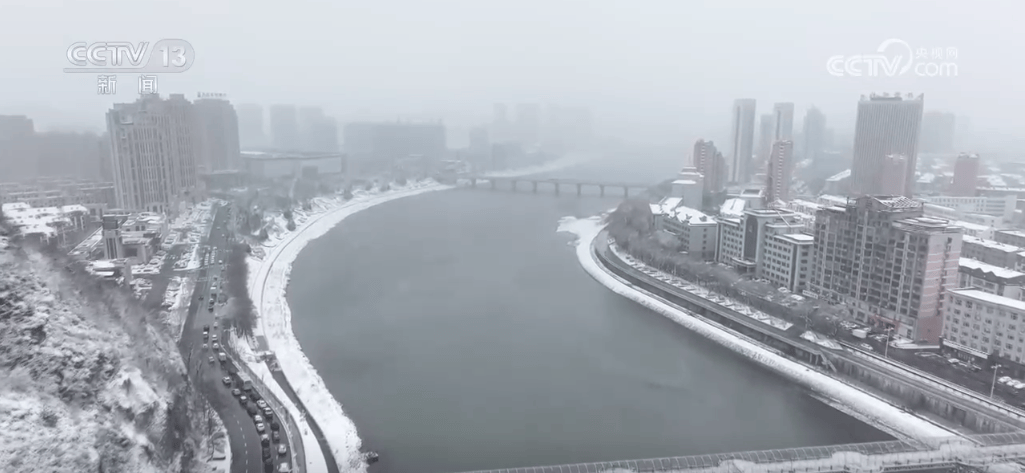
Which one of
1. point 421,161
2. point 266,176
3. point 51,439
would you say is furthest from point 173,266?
point 421,161

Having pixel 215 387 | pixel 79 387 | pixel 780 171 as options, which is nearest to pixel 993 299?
pixel 215 387

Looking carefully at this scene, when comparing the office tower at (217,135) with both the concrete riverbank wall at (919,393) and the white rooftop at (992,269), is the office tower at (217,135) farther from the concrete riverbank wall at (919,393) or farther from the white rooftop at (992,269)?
the white rooftop at (992,269)

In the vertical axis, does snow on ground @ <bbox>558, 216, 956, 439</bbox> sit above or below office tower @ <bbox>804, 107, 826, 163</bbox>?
below

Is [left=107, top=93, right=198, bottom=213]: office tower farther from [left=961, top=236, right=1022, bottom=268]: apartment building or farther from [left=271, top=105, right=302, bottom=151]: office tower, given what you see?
[left=271, top=105, right=302, bottom=151]: office tower

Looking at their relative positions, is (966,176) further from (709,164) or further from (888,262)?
(888,262)

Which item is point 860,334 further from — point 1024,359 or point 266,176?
point 266,176

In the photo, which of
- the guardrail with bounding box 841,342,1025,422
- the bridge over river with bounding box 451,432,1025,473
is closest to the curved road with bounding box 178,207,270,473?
the bridge over river with bounding box 451,432,1025,473
